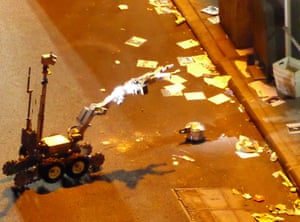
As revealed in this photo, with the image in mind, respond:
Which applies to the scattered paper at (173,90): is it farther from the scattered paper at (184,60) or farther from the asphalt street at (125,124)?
the scattered paper at (184,60)

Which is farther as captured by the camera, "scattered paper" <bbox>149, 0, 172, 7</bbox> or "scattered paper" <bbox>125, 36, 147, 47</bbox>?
"scattered paper" <bbox>149, 0, 172, 7</bbox>

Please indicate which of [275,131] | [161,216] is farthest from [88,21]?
[161,216]

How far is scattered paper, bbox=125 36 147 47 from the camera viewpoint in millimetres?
5191

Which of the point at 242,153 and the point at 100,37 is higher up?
the point at 100,37

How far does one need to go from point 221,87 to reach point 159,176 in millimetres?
991

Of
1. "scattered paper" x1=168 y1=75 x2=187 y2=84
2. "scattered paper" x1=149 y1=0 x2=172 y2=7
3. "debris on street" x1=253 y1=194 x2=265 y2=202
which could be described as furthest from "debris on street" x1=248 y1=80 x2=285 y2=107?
"scattered paper" x1=149 y1=0 x2=172 y2=7

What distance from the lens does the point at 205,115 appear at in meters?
4.50

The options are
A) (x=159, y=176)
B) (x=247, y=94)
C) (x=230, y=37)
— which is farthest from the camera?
(x=230, y=37)

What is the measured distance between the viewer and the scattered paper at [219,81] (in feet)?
15.7

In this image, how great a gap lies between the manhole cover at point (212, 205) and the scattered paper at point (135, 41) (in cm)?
155

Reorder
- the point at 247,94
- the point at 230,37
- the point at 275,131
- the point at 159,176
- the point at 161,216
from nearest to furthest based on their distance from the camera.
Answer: the point at 161,216
the point at 159,176
the point at 275,131
the point at 247,94
the point at 230,37

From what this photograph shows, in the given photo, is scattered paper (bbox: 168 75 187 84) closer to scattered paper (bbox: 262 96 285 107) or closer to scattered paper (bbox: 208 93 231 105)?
scattered paper (bbox: 208 93 231 105)

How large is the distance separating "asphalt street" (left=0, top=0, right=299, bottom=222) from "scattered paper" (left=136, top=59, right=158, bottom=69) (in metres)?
0.04

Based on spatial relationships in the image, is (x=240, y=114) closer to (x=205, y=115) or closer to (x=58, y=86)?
(x=205, y=115)
